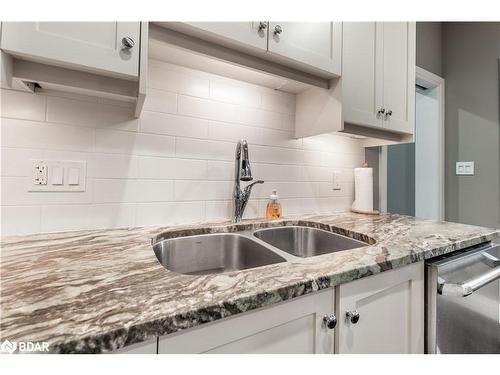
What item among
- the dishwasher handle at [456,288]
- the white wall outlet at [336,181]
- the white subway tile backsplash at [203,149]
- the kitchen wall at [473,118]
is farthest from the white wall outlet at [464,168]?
the white subway tile backsplash at [203,149]

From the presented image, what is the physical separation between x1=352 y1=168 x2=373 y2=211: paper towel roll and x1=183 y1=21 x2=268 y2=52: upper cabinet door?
1.02 m

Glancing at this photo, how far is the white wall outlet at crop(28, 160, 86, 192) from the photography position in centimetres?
85

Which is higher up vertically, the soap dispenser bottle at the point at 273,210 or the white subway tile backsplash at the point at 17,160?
the white subway tile backsplash at the point at 17,160

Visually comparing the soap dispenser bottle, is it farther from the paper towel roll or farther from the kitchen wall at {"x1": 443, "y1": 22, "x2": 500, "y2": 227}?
the kitchen wall at {"x1": 443, "y1": 22, "x2": 500, "y2": 227}

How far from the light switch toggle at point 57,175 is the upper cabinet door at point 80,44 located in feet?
1.30

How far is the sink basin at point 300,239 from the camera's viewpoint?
112cm

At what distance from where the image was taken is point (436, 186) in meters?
2.14

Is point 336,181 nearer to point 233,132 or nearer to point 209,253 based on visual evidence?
point 233,132

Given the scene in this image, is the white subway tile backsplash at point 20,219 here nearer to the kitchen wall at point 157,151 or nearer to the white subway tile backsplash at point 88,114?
the kitchen wall at point 157,151

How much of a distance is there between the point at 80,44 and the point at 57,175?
484 millimetres

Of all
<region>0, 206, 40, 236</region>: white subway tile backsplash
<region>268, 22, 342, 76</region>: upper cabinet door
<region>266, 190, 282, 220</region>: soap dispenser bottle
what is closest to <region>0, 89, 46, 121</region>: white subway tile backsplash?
<region>0, 206, 40, 236</region>: white subway tile backsplash

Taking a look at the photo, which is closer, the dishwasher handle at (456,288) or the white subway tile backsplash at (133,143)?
the dishwasher handle at (456,288)

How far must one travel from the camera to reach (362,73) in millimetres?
1201
